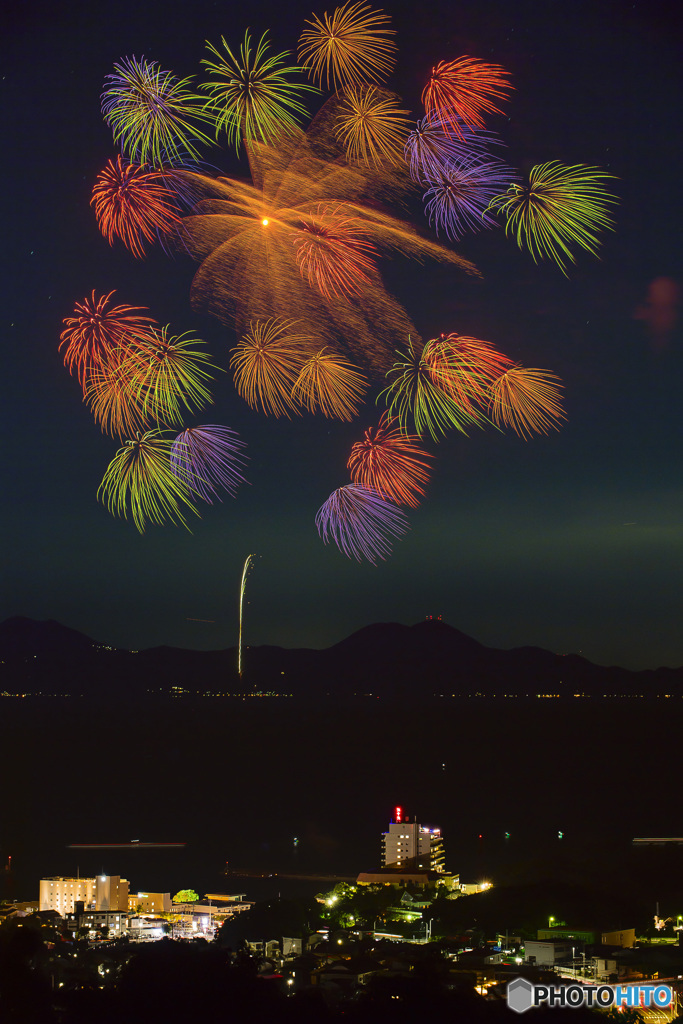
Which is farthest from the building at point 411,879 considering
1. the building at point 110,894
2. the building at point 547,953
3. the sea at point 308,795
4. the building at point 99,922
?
the building at point 547,953

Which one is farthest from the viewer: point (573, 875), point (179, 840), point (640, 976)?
point (179, 840)

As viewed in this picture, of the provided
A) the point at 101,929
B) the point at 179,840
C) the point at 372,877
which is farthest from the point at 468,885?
the point at 179,840

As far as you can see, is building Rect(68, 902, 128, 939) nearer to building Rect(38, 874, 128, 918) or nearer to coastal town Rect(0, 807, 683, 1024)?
coastal town Rect(0, 807, 683, 1024)

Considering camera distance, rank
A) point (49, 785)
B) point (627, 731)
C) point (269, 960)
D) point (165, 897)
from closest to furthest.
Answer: point (269, 960) → point (165, 897) → point (49, 785) → point (627, 731)

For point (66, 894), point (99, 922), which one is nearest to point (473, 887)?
point (66, 894)

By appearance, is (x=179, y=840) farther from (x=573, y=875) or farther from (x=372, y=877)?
(x=573, y=875)

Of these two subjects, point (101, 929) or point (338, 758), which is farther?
point (338, 758)
